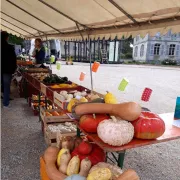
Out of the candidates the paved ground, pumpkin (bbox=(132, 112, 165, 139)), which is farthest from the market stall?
the paved ground

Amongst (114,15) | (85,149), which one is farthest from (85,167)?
(114,15)

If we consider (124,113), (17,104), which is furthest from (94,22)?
(17,104)

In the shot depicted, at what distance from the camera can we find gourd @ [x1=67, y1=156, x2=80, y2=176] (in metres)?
1.44

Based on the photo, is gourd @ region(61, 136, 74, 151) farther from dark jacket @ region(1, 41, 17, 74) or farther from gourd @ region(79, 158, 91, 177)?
dark jacket @ region(1, 41, 17, 74)

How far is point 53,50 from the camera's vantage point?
2381 cm

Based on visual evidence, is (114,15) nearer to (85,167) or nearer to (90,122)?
(90,122)

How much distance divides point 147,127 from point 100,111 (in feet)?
1.10

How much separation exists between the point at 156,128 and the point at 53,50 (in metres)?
23.5

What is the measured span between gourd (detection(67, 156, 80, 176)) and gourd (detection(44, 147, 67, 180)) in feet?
0.17

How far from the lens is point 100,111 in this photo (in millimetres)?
1400

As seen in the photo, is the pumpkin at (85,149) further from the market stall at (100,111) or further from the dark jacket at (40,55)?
the dark jacket at (40,55)

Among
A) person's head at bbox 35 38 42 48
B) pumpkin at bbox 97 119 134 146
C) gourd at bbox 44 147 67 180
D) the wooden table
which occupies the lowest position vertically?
gourd at bbox 44 147 67 180

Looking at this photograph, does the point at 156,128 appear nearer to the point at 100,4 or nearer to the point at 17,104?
the point at 100,4

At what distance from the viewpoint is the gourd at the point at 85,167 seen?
1.41 metres
